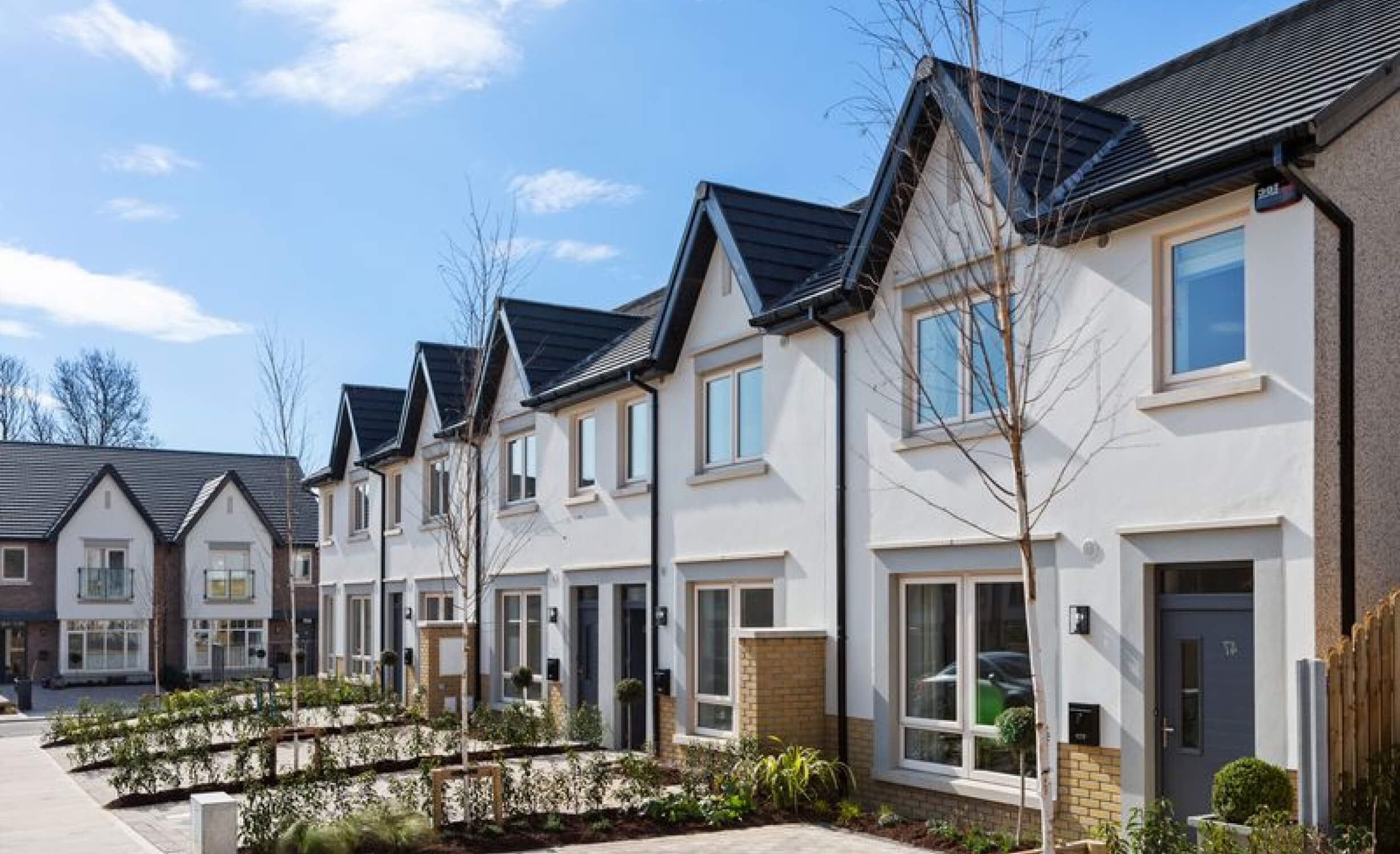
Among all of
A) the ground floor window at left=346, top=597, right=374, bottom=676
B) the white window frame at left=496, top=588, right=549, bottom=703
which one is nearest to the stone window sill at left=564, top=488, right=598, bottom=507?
the white window frame at left=496, top=588, right=549, bottom=703

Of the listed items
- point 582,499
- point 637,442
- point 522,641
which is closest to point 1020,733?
point 637,442

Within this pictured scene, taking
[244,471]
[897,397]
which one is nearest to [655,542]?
[897,397]

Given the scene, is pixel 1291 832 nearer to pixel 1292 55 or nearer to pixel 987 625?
pixel 987 625

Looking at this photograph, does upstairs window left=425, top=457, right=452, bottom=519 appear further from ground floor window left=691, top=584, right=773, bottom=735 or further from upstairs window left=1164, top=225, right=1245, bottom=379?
upstairs window left=1164, top=225, right=1245, bottom=379

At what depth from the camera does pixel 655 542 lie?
1892cm

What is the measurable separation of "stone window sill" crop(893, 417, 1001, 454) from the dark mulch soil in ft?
13.3

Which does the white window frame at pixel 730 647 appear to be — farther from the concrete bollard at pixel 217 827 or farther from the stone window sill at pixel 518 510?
the concrete bollard at pixel 217 827

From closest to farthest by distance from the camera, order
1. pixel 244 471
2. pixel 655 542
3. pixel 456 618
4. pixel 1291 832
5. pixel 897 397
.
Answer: pixel 1291 832
pixel 897 397
pixel 655 542
pixel 456 618
pixel 244 471

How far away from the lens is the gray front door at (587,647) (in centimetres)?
2100

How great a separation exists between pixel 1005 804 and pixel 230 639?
46414mm

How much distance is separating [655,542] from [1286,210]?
10640mm

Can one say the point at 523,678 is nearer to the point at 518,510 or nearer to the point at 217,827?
the point at 518,510

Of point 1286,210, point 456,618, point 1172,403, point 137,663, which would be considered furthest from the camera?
point 137,663

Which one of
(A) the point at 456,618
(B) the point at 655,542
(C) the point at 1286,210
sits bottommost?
(A) the point at 456,618
